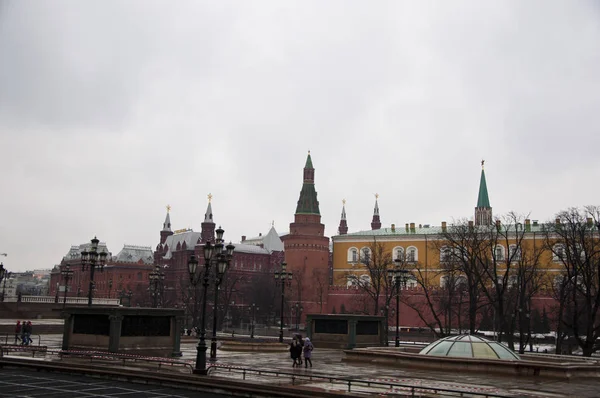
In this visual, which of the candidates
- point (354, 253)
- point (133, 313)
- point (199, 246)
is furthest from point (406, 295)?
point (133, 313)

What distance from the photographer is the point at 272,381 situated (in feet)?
62.0

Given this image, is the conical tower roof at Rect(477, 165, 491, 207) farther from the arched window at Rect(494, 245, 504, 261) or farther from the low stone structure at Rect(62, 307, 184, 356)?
the low stone structure at Rect(62, 307, 184, 356)

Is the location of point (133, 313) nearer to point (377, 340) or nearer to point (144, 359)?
point (144, 359)

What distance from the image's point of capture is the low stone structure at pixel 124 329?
2590cm

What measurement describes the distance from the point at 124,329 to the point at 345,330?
46.6 ft

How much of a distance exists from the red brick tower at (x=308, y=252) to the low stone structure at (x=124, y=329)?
7357 cm

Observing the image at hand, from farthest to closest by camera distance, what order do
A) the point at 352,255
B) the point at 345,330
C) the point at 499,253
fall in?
the point at 352,255 < the point at 499,253 < the point at 345,330

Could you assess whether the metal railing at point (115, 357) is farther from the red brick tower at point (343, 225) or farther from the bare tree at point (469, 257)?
the red brick tower at point (343, 225)

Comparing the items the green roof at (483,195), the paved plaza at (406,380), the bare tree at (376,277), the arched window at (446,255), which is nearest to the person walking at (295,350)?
the paved plaza at (406,380)

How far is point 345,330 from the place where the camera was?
1436 inches

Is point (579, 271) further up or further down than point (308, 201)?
further down

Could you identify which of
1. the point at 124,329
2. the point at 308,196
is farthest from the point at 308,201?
the point at 124,329

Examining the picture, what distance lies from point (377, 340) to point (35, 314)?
33.1 metres

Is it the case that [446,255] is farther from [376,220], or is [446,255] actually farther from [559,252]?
[376,220]
